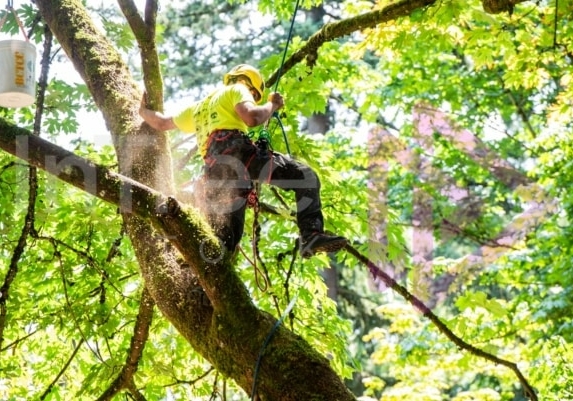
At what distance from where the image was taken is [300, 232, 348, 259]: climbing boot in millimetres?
3123

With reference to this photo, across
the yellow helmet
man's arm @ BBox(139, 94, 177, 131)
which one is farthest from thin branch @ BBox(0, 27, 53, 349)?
the yellow helmet

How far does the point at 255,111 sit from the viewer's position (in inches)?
121

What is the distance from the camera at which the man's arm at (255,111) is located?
3.06 meters

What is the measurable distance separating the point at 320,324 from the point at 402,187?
6.82 meters

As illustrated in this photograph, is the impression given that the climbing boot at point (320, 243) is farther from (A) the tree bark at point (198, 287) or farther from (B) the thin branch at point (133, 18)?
(B) the thin branch at point (133, 18)

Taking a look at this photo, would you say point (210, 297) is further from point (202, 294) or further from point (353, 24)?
point (353, 24)

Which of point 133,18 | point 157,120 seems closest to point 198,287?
point 157,120

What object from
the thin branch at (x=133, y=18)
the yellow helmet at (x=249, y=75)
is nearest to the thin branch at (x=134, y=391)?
the yellow helmet at (x=249, y=75)

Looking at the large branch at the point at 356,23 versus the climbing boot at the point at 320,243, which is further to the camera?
the large branch at the point at 356,23

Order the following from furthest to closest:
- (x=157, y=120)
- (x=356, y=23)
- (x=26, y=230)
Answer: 1. (x=356, y=23)
2. (x=26, y=230)
3. (x=157, y=120)

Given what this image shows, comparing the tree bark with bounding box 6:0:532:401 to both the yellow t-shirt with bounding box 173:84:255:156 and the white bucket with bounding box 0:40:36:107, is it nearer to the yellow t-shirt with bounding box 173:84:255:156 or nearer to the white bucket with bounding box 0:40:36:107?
the yellow t-shirt with bounding box 173:84:255:156

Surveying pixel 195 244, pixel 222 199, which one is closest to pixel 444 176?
pixel 222 199

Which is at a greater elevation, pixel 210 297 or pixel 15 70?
pixel 15 70

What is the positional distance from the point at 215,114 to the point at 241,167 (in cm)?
30
